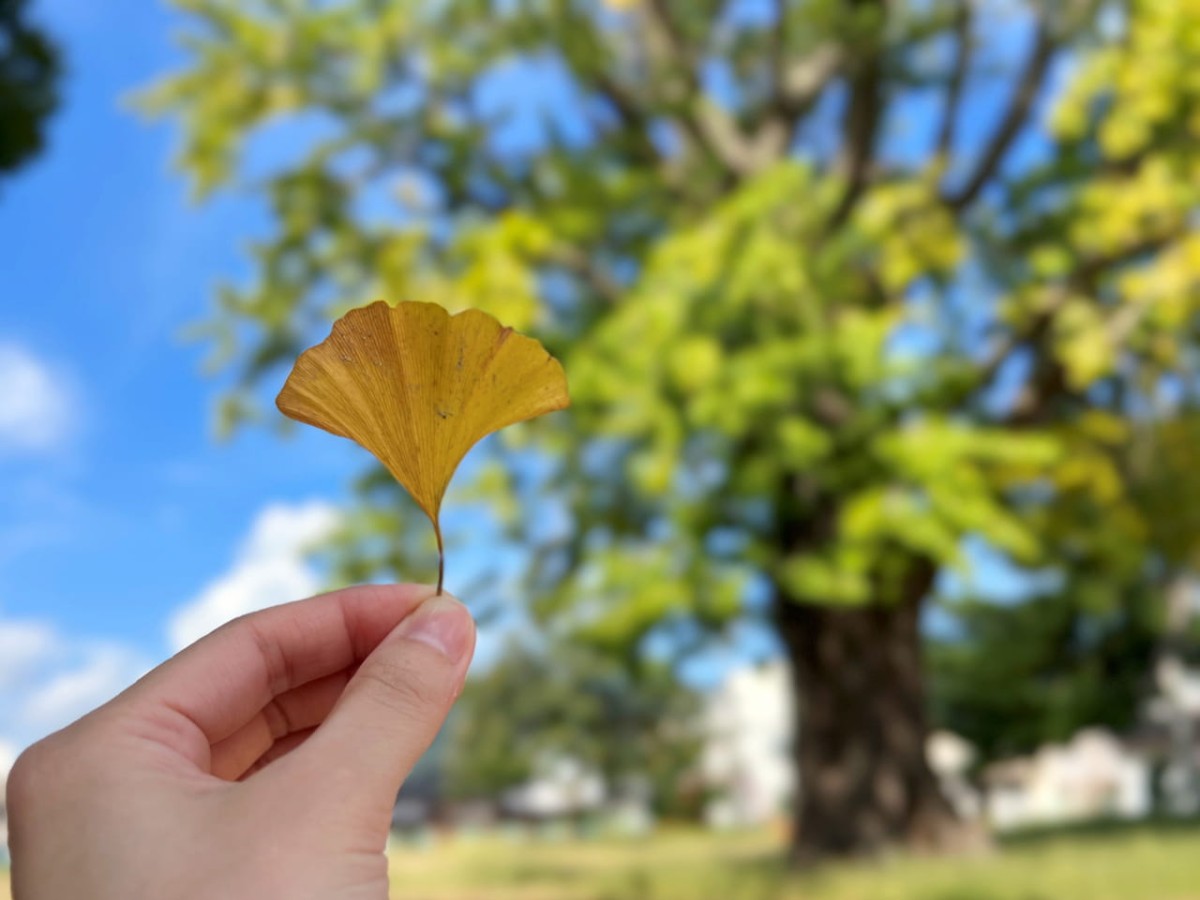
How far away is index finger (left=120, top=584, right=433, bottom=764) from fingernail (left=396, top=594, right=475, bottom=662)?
80 millimetres

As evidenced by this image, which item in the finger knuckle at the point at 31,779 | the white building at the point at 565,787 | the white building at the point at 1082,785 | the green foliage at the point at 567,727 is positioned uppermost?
the green foliage at the point at 567,727

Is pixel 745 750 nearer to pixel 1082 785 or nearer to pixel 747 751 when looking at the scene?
pixel 747 751

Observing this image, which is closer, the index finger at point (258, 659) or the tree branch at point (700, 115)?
the index finger at point (258, 659)

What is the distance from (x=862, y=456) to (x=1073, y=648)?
906 cm

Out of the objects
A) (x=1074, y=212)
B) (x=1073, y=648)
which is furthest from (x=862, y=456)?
(x=1073, y=648)

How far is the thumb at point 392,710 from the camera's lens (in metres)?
0.98

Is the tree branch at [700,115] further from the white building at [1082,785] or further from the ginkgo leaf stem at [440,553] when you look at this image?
the white building at [1082,785]

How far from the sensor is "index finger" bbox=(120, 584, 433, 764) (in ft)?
3.47

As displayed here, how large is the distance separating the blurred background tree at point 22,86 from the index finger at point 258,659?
23.8ft

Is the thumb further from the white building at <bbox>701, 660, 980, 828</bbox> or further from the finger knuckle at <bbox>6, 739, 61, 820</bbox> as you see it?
the white building at <bbox>701, 660, 980, 828</bbox>

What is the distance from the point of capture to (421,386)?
1151 mm

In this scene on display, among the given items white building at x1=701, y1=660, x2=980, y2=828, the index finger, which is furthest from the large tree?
white building at x1=701, y1=660, x2=980, y2=828

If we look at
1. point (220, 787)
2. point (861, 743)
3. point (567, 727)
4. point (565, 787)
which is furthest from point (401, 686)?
point (565, 787)

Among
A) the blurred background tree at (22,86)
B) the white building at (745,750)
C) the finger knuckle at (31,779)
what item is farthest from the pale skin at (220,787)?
the white building at (745,750)
